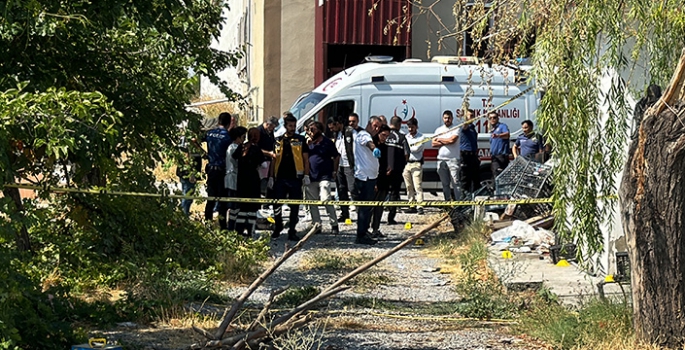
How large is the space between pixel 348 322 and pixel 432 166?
9971 mm

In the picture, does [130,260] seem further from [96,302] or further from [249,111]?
[249,111]

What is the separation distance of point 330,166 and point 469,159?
2.83m

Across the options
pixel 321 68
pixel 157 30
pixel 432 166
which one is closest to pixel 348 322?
pixel 157 30

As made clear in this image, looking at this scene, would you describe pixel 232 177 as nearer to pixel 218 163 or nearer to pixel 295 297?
pixel 218 163

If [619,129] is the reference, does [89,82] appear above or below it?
above

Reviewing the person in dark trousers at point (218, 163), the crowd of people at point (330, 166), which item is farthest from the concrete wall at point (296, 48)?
the person in dark trousers at point (218, 163)

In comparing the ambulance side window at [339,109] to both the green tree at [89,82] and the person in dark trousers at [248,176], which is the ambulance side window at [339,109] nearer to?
the person in dark trousers at [248,176]

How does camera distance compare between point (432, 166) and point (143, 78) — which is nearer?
point (143, 78)

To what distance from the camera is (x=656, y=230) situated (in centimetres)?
770

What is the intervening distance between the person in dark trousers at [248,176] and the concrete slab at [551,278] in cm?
355

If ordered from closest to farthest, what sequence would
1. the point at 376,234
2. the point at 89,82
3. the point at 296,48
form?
the point at 89,82 < the point at 376,234 < the point at 296,48

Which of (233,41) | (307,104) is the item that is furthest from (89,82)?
(233,41)

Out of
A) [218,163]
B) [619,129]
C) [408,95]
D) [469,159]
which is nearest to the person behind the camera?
[619,129]

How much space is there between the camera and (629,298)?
29.7 ft
